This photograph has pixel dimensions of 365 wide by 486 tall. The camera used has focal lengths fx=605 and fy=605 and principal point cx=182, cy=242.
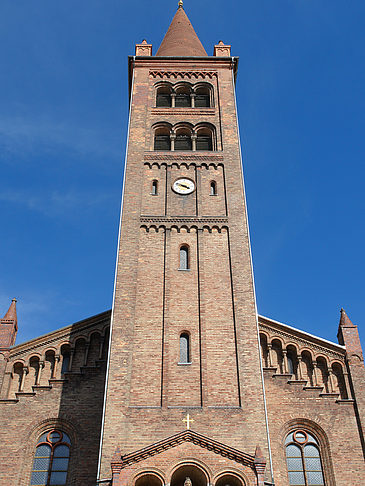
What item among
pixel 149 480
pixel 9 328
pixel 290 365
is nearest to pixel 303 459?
pixel 290 365

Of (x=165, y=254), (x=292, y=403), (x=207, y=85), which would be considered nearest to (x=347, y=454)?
(x=292, y=403)

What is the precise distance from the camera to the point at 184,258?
2625 centimetres

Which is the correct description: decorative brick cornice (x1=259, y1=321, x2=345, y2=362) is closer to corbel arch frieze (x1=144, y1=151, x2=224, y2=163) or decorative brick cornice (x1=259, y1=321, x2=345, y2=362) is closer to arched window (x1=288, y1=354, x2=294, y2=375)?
arched window (x1=288, y1=354, x2=294, y2=375)

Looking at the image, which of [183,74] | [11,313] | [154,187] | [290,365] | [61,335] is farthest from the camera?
[183,74]

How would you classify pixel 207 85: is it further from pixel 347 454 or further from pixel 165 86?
pixel 347 454

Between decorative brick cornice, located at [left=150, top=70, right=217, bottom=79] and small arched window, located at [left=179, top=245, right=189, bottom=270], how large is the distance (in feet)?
44.9

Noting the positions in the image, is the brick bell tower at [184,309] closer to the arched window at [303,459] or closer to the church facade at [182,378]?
the church facade at [182,378]

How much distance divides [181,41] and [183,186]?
51.1 ft

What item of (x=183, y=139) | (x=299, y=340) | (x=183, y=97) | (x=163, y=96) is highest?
(x=163, y=96)

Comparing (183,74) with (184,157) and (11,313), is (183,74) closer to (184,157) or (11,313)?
(184,157)

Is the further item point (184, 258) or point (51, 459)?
point (184, 258)

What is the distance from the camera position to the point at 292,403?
77.9ft

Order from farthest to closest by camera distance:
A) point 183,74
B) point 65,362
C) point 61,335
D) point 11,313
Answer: point 183,74, point 11,313, point 61,335, point 65,362

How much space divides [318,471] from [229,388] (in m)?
4.70
